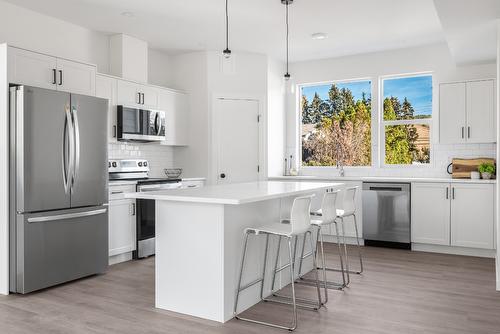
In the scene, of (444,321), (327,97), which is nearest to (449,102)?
(327,97)

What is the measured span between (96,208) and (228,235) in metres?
1.83

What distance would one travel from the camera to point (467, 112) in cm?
568

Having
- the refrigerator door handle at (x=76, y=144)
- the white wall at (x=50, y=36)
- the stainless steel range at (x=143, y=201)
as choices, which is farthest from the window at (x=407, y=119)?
the refrigerator door handle at (x=76, y=144)

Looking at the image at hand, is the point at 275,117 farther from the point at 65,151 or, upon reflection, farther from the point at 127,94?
the point at 65,151

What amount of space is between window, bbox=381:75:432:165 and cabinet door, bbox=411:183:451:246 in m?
0.81

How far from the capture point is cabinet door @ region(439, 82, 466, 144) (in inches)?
225

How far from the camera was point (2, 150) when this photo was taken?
386 centimetres

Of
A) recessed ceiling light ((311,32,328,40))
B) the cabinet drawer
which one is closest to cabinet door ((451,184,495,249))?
recessed ceiling light ((311,32,328,40))

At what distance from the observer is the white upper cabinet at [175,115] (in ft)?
20.3

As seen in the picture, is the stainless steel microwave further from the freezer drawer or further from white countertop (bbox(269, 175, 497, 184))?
white countertop (bbox(269, 175, 497, 184))

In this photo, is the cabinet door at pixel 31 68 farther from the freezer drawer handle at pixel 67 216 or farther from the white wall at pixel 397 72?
the white wall at pixel 397 72

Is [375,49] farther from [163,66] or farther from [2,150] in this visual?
[2,150]

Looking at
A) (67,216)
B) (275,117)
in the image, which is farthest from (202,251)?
(275,117)

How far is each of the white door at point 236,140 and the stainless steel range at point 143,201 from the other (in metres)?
1.03
